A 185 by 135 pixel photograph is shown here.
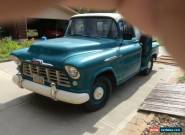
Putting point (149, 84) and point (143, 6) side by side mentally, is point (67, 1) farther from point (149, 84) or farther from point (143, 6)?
point (149, 84)

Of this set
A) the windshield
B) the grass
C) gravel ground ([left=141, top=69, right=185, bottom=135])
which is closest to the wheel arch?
the windshield

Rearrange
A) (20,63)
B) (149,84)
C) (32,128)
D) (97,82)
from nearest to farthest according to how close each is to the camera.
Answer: (32,128), (97,82), (20,63), (149,84)

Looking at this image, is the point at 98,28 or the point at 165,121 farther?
the point at 98,28

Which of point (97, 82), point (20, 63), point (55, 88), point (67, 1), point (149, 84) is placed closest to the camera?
point (67, 1)

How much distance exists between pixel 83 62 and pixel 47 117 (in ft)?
3.65

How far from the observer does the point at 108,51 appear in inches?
192

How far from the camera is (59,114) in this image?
4566 mm

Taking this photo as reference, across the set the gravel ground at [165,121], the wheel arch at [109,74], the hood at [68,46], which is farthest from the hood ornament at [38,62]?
the gravel ground at [165,121]

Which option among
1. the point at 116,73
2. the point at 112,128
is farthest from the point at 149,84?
the point at 112,128

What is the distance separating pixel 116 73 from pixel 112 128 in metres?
1.40

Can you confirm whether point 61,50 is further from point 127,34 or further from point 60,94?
point 127,34

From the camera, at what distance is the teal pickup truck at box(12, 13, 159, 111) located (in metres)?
4.22

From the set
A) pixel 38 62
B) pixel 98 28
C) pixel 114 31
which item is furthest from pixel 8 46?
pixel 38 62

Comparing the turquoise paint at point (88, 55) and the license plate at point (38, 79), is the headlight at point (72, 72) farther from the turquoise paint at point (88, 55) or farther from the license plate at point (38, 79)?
the license plate at point (38, 79)
